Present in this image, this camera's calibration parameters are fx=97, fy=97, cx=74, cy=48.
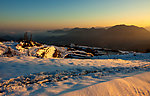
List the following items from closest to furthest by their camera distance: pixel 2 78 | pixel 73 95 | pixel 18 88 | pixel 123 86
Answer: pixel 73 95
pixel 18 88
pixel 123 86
pixel 2 78

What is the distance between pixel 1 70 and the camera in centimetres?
596

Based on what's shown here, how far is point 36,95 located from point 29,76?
7.66 feet

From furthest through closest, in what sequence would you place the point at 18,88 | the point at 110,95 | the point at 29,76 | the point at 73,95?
the point at 29,76 → the point at 18,88 → the point at 110,95 → the point at 73,95

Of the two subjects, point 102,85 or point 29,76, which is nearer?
point 102,85

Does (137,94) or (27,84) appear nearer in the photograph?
(137,94)

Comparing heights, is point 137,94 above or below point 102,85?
below

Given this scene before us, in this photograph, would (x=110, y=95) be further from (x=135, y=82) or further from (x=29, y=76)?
(x=29, y=76)

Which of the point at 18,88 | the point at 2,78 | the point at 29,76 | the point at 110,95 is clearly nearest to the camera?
the point at 110,95

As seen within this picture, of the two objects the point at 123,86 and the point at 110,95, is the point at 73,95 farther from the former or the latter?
the point at 123,86

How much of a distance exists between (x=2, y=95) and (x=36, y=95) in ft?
4.24

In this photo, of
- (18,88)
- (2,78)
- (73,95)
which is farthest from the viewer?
(2,78)

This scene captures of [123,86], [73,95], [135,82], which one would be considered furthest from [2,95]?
[135,82]

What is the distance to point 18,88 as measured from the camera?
13.9 ft

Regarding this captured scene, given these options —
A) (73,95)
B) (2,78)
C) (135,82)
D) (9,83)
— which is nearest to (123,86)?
(135,82)
